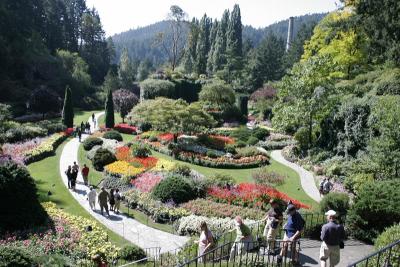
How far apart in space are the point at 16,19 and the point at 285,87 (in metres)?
45.8

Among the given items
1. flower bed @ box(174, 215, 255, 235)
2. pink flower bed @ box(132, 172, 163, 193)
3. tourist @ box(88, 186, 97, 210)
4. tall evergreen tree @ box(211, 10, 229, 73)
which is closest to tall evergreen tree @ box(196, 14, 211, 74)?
tall evergreen tree @ box(211, 10, 229, 73)

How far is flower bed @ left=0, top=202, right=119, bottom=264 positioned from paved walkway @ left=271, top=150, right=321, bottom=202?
13.3 m

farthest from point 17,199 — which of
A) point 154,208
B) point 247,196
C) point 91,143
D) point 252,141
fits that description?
point 252,141

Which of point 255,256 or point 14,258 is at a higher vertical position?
point 255,256

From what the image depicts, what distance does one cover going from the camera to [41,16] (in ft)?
240

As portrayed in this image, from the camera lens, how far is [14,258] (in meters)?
10.9

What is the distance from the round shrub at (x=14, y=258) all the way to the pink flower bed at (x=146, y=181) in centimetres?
1081

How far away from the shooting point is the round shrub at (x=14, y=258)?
35.0 feet

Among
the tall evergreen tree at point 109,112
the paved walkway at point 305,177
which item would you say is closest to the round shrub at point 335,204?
the paved walkway at point 305,177

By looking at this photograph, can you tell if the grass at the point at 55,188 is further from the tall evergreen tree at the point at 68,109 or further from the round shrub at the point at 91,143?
the tall evergreen tree at the point at 68,109

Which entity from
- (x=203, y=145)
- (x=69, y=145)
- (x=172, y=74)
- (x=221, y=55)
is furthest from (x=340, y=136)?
(x=221, y=55)

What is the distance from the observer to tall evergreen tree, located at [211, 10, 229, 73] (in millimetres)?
76625

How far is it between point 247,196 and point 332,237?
1131 centimetres

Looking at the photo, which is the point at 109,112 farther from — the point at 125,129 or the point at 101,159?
the point at 101,159
